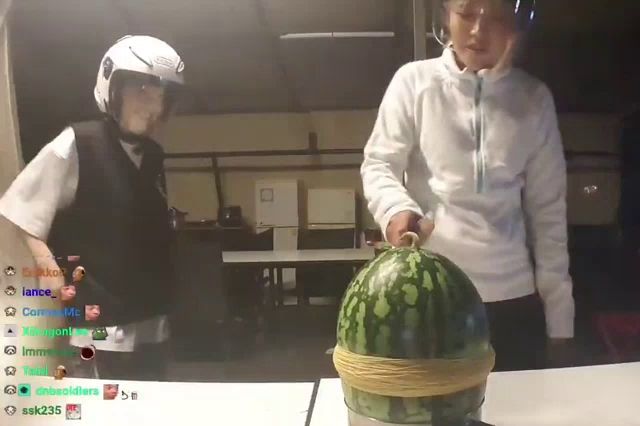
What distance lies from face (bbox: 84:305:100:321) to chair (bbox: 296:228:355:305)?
0.29m

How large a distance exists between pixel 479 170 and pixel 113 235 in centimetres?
53

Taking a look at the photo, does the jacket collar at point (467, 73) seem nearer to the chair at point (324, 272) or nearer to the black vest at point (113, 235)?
the chair at point (324, 272)

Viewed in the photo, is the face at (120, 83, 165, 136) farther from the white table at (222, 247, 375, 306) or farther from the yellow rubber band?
the yellow rubber band

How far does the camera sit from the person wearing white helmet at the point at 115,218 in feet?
3.41

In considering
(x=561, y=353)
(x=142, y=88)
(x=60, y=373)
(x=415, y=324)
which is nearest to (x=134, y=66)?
(x=142, y=88)

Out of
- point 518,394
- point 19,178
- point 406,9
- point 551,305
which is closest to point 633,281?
point 551,305

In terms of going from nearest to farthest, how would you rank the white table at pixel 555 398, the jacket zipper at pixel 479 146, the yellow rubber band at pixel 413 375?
the yellow rubber band at pixel 413 375
the white table at pixel 555 398
the jacket zipper at pixel 479 146

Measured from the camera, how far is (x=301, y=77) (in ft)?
3.34

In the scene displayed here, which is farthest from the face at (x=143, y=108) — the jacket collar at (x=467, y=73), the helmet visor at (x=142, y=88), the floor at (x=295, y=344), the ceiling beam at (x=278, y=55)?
the jacket collar at (x=467, y=73)

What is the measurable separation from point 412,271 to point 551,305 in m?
0.34

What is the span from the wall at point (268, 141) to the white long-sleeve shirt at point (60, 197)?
0.08m

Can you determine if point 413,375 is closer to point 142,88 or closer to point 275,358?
point 275,358

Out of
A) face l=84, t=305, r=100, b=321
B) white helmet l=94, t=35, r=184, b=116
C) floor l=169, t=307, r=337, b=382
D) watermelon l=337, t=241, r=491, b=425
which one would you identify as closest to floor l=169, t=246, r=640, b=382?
floor l=169, t=307, r=337, b=382

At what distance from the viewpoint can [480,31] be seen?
0.98m
